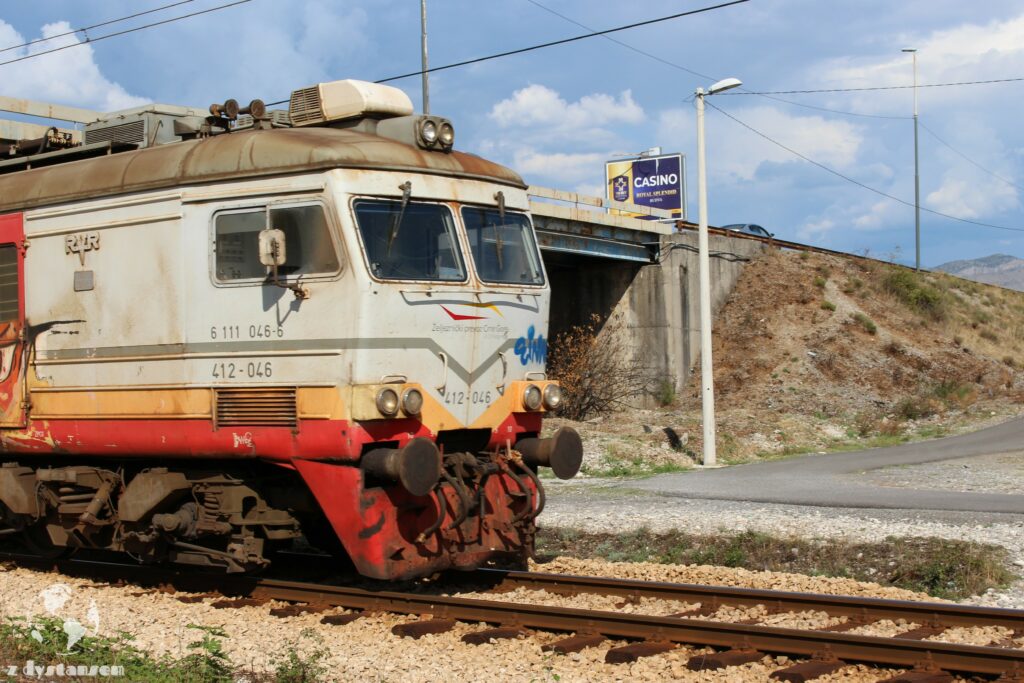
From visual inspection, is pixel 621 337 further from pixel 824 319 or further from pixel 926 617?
pixel 926 617

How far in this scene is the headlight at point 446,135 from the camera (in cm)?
911

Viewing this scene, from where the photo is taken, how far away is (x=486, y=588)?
31.5ft

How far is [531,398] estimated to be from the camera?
9352 millimetres

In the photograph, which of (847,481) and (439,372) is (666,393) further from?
(439,372)

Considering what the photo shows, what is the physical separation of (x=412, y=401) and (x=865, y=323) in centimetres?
2833

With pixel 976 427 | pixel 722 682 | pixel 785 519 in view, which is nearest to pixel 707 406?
pixel 976 427

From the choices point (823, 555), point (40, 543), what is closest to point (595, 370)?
point (823, 555)

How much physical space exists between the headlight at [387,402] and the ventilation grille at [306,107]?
2705 mm

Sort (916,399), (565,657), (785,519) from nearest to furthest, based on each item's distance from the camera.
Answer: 1. (565,657)
2. (785,519)
3. (916,399)

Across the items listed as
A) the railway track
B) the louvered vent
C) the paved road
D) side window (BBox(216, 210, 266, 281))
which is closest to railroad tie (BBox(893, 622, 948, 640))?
the railway track

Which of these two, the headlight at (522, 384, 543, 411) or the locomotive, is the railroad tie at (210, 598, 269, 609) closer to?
the locomotive

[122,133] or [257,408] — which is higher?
[122,133]

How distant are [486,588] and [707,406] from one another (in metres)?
14.0

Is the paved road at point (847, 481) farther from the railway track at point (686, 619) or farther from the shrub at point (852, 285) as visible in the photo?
the shrub at point (852, 285)
